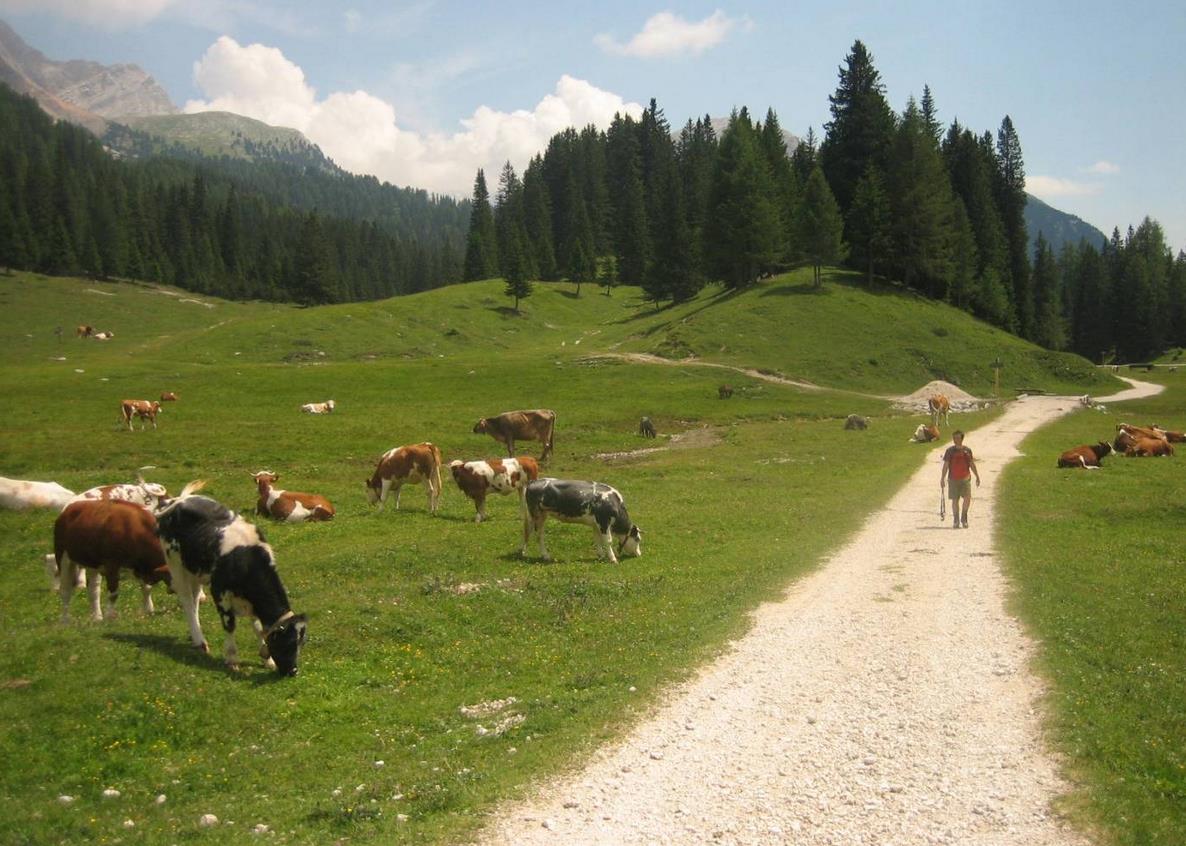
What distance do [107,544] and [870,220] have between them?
90.3 metres

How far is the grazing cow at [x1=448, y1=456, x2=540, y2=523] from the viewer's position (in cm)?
2445

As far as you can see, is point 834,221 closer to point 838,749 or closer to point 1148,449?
point 1148,449

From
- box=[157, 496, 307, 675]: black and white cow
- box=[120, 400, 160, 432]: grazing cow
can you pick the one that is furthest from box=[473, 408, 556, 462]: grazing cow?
box=[157, 496, 307, 675]: black and white cow

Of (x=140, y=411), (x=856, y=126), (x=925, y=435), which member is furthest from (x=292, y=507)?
(x=856, y=126)

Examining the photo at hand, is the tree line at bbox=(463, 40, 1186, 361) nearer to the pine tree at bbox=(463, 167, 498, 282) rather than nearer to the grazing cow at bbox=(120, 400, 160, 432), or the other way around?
the pine tree at bbox=(463, 167, 498, 282)

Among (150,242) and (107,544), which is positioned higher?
(150,242)

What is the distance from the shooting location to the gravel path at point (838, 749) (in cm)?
745

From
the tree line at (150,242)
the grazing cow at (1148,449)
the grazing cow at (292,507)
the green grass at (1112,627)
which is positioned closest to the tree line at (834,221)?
the tree line at (150,242)

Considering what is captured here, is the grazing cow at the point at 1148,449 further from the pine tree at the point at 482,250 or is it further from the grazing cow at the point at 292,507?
the pine tree at the point at 482,250

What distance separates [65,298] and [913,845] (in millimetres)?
138801

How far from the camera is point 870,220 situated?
9106cm

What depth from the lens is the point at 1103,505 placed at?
25.0 m

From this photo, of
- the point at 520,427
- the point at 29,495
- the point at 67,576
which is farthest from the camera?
the point at 520,427

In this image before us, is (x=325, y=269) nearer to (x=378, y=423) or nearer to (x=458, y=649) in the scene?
(x=378, y=423)
